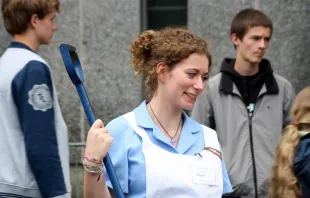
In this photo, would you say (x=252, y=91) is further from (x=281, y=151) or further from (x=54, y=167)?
(x=54, y=167)

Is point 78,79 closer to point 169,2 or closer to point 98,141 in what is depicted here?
point 98,141

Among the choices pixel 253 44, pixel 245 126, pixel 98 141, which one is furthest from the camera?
pixel 253 44

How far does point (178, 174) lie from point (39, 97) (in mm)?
732

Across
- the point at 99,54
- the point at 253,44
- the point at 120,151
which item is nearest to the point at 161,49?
the point at 120,151

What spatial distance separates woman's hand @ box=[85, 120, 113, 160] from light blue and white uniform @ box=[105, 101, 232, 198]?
6.8 inches

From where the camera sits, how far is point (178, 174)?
127 inches

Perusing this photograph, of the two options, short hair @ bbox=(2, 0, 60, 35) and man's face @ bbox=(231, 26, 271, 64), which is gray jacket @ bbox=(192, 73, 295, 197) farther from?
short hair @ bbox=(2, 0, 60, 35)

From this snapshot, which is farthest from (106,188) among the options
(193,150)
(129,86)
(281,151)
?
(129,86)

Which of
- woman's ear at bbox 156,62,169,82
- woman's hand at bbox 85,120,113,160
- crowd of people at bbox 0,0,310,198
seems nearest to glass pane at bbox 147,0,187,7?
crowd of people at bbox 0,0,310,198

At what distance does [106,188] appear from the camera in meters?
3.23

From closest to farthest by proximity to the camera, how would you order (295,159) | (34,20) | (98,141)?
1. (98,141)
2. (295,159)
3. (34,20)

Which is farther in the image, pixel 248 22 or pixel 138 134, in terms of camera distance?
pixel 248 22

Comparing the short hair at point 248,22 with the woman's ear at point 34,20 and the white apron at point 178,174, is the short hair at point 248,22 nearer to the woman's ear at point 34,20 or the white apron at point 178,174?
the woman's ear at point 34,20

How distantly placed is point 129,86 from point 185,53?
3.19 metres
